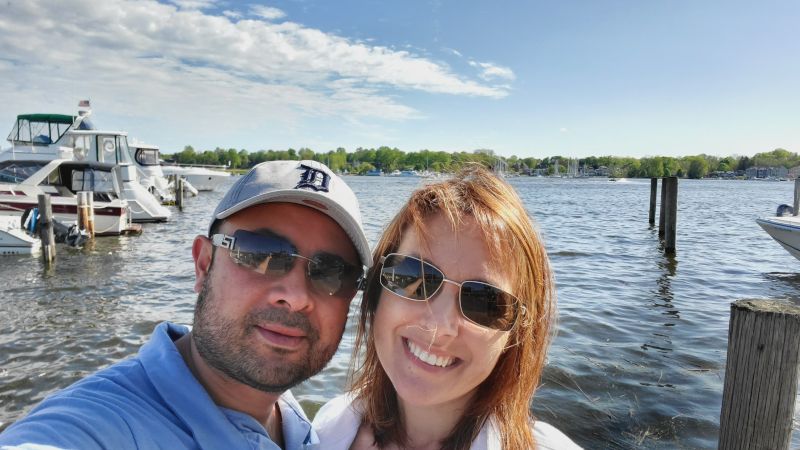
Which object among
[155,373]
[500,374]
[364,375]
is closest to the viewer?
[155,373]

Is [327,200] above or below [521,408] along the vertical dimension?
above

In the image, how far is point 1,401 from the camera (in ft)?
20.5

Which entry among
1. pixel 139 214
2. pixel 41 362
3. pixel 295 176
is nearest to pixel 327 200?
pixel 295 176

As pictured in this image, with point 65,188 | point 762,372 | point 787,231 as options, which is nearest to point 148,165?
point 65,188

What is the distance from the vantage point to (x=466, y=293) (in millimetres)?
1915

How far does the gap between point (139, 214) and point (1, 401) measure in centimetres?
1923

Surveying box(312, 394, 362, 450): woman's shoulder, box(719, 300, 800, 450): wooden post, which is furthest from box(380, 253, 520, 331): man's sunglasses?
box(719, 300, 800, 450): wooden post

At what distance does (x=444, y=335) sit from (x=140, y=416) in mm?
1056

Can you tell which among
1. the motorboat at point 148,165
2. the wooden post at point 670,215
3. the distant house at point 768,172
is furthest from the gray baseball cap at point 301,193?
the distant house at point 768,172

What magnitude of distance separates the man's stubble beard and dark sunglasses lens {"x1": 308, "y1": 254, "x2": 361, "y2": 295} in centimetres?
16

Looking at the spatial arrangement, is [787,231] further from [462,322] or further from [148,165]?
[148,165]

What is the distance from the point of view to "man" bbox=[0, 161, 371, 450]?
71.5 inches

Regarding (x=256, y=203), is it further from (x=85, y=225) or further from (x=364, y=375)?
(x=85, y=225)

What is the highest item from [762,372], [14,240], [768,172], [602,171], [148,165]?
[768,172]
